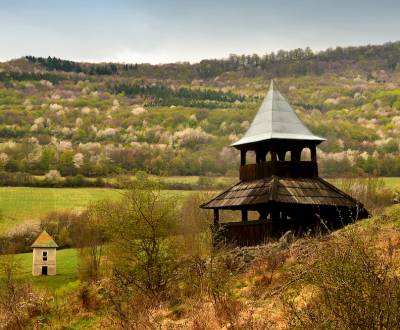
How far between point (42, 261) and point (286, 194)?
39.9 metres

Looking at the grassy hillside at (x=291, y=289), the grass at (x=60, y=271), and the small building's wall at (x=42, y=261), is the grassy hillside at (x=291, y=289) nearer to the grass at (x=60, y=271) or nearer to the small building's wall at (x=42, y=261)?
the grass at (x=60, y=271)

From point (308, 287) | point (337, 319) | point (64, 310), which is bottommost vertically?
point (64, 310)

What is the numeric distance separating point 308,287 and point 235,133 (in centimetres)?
11326

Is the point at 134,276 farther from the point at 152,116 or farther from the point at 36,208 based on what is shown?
the point at 152,116

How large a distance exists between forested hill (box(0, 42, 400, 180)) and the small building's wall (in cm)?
2942

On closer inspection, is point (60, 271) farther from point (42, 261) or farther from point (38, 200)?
point (38, 200)

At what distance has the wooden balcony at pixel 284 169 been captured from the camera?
23.3 meters

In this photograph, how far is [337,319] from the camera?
8008 millimetres

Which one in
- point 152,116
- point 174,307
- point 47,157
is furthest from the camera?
point 152,116

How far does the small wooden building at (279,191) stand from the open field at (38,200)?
45478mm

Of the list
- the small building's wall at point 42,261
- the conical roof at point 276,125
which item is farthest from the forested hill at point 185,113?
the conical roof at point 276,125

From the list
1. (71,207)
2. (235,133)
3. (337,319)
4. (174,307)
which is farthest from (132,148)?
(337,319)

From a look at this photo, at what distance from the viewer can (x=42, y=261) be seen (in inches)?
2234

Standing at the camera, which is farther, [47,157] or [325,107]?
[325,107]
